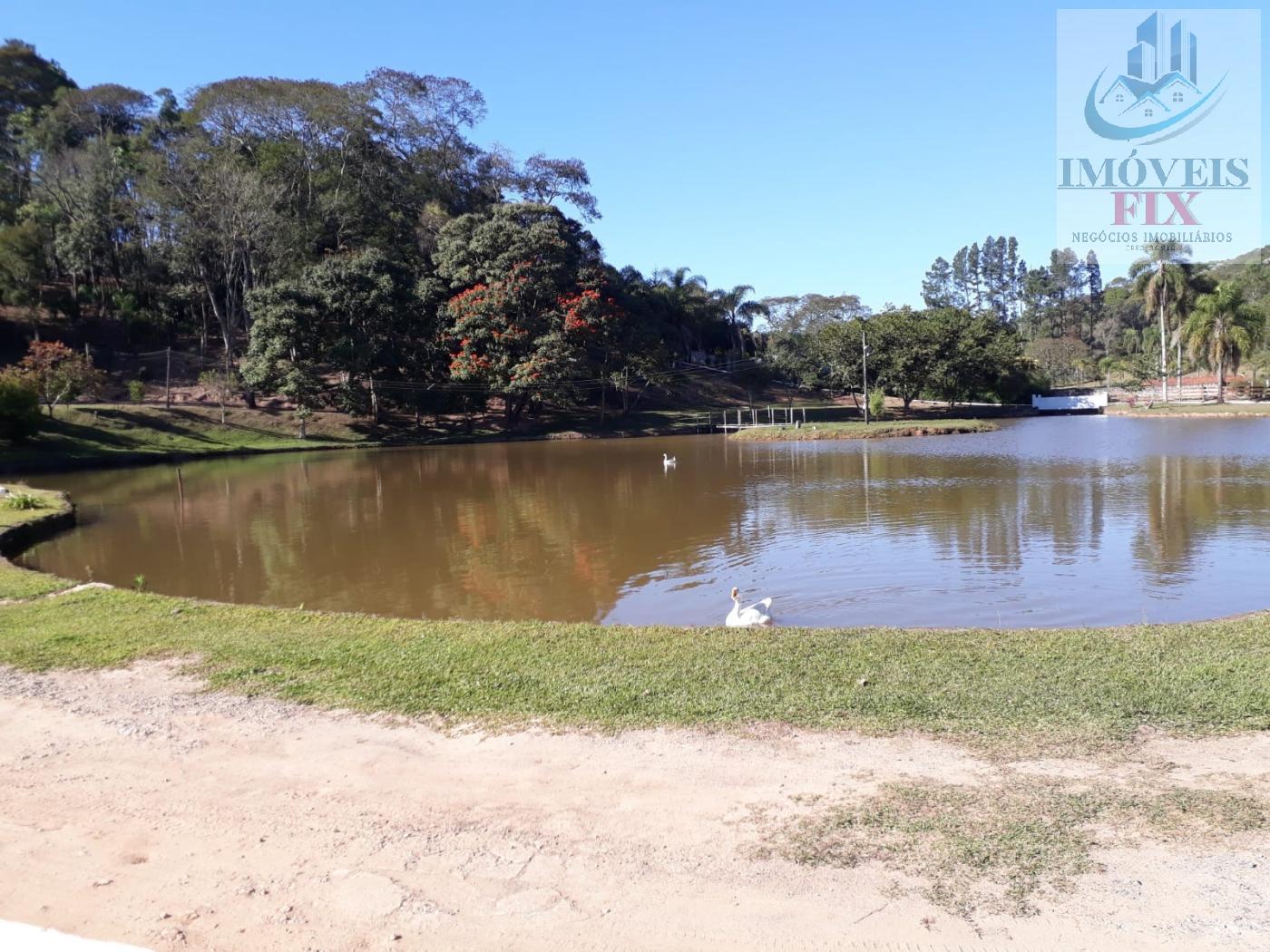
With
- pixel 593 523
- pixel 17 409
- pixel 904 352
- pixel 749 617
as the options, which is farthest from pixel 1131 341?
pixel 749 617

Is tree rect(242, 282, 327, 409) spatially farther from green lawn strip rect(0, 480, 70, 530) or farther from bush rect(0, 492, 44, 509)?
bush rect(0, 492, 44, 509)

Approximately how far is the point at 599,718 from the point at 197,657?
4193 mm

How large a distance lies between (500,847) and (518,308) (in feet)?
148

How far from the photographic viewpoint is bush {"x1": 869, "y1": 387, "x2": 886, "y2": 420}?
53.5 metres

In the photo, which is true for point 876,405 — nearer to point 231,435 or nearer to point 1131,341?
point 231,435

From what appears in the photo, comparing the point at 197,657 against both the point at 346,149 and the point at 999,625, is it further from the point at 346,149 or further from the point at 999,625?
the point at 346,149

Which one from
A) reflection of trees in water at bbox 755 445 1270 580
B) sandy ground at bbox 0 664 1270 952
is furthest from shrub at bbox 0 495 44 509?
reflection of trees in water at bbox 755 445 1270 580

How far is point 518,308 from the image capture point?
156 feet

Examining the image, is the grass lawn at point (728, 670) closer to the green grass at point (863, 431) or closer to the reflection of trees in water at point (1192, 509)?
the reflection of trees in water at point (1192, 509)

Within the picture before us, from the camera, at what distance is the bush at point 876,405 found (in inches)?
2108

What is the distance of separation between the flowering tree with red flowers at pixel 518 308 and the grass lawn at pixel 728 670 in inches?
1490

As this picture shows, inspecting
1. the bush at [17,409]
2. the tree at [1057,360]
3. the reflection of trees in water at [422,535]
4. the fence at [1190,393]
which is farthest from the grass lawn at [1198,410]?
the bush at [17,409]

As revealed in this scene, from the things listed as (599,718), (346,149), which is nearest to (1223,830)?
(599,718)

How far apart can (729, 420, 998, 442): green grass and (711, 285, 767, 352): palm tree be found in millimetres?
29943
